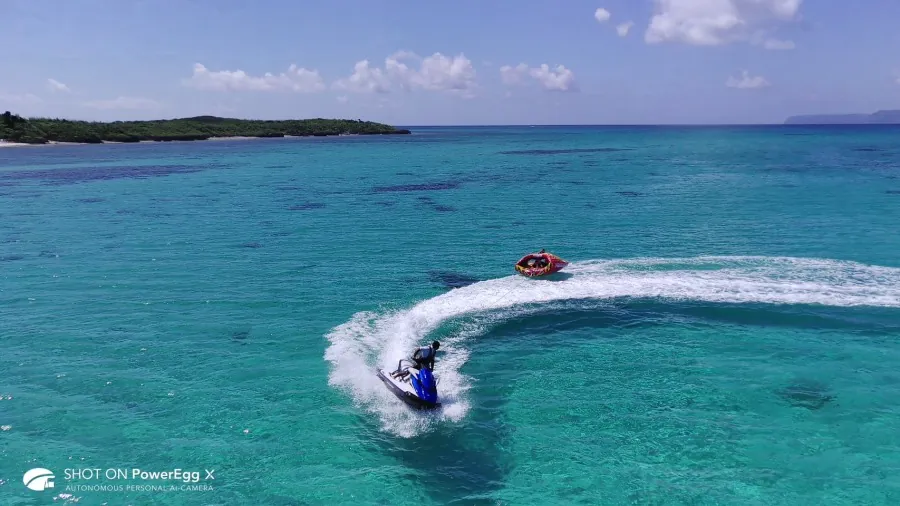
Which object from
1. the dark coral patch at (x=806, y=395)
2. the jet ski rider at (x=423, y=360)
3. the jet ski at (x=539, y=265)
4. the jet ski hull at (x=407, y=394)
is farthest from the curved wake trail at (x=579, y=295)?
the dark coral patch at (x=806, y=395)

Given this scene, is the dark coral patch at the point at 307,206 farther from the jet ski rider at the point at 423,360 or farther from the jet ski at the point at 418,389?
the jet ski at the point at 418,389

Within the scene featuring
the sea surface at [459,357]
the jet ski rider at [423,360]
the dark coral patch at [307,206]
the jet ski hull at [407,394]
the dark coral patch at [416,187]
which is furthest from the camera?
the dark coral patch at [416,187]

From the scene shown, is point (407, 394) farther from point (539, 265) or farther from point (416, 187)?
point (416, 187)

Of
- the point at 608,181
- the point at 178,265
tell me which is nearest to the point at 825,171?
the point at 608,181

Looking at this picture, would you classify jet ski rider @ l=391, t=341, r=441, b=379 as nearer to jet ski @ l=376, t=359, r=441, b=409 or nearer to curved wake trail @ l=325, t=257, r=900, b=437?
jet ski @ l=376, t=359, r=441, b=409

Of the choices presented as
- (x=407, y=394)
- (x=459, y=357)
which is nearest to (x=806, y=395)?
(x=459, y=357)

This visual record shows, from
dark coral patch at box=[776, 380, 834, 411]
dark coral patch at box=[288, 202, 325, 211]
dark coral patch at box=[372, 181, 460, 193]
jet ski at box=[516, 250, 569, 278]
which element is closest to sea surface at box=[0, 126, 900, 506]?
dark coral patch at box=[776, 380, 834, 411]

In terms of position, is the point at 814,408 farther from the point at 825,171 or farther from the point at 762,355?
the point at 825,171
